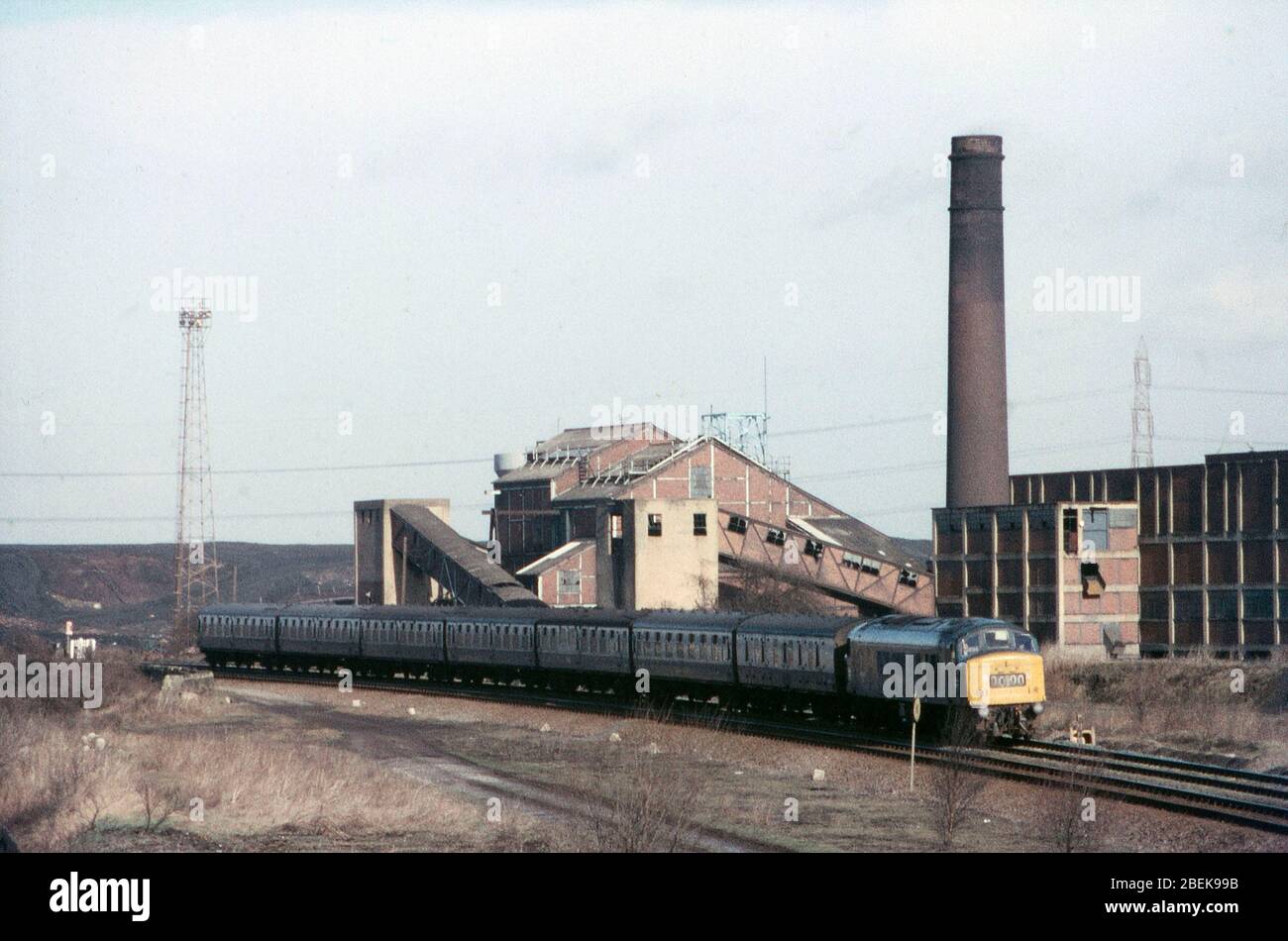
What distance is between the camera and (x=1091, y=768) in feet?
97.1

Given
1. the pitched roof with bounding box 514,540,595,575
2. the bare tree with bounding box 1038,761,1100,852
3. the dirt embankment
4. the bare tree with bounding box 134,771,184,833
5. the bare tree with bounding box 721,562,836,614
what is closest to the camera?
the bare tree with bounding box 1038,761,1100,852

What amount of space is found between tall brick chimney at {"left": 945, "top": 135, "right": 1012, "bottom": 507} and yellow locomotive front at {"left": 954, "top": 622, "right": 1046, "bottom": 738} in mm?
37651

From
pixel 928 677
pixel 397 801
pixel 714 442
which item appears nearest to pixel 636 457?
pixel 714 442

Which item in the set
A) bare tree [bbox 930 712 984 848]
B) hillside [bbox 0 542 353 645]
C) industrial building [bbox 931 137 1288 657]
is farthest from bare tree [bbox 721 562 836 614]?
hillside [bbox 0 542 353 645]

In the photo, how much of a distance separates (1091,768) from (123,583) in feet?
470

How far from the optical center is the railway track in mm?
24922

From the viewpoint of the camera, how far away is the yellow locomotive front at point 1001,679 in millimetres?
33500

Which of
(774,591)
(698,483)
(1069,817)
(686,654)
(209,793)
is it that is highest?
(698,483)

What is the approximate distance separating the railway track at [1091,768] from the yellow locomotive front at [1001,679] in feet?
1.86

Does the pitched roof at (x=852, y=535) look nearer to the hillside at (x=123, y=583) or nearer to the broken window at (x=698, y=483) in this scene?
the broken window at (x=698, y=483)

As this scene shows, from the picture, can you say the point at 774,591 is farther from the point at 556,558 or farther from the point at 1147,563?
the point at 1147,563

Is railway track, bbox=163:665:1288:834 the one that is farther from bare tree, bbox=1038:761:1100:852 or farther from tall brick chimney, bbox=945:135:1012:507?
tall brick chimney, bbox=945:135:1012:507

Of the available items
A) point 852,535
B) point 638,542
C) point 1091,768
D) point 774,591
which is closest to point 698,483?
point 852,535

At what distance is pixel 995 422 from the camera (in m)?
72.3
